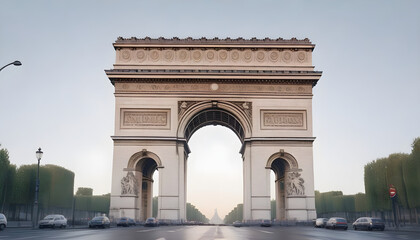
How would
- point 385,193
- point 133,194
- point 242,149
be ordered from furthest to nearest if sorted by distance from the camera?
point 385,193, point 242,149, point 133,194

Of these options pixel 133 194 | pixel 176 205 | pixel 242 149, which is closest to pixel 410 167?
pixel 242 149

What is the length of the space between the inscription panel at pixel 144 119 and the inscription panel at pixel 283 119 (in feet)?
30.5

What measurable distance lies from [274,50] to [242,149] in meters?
10.6

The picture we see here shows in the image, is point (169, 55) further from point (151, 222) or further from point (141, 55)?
point (151, 222)

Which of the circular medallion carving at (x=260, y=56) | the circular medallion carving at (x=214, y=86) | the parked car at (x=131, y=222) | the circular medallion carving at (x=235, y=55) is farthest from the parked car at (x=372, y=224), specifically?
the parked car at (x=131, y=222)

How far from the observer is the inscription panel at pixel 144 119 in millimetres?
45719

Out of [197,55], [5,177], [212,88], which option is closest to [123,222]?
[212,88]

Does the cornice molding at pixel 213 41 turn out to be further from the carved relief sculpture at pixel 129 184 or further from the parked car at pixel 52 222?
the parked car at pixel 52 222

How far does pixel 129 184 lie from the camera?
1738 inches

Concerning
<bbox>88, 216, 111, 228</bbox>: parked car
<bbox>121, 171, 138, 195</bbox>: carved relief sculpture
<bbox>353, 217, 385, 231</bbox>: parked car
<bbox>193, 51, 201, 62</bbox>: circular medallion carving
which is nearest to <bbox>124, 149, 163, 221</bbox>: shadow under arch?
<bbox>121, 171, 138, 195</bbox>: carved relief sculpture

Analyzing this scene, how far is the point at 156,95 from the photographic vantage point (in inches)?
1812

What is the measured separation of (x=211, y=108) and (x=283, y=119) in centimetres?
693

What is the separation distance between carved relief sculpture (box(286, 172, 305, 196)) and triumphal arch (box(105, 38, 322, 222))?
0.30 feet

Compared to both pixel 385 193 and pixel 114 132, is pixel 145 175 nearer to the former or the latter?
pixel 114 132
